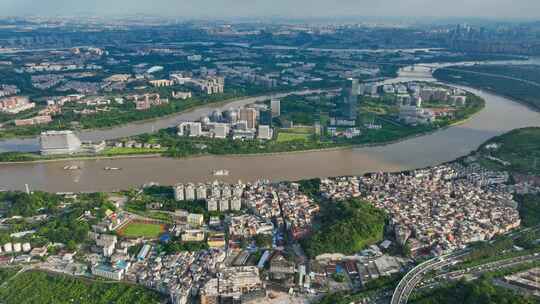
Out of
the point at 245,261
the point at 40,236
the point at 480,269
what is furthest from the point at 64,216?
the point at 480,269

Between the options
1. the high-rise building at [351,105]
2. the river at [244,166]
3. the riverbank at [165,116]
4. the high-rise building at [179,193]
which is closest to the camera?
the high-rise building at [179,193]

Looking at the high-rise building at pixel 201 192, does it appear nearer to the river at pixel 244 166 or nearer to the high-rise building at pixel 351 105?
the river at pixel 244 166

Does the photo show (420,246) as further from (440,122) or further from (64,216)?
(440,122)

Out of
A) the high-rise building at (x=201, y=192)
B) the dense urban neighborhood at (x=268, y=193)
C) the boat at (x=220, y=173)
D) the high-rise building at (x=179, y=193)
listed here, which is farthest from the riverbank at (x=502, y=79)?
the high-rise building at (x=179, y=193)

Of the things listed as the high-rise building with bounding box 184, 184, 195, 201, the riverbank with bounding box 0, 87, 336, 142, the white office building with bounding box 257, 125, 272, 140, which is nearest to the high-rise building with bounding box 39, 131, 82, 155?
the riverbank with bounding box 0, 87, 336, 142

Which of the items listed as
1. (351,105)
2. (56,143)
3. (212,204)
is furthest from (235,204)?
(351,105)

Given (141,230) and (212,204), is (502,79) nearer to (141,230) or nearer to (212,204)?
(212,204)

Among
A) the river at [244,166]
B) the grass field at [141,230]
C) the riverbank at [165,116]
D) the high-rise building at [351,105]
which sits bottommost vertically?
the grass field at [141,230]
